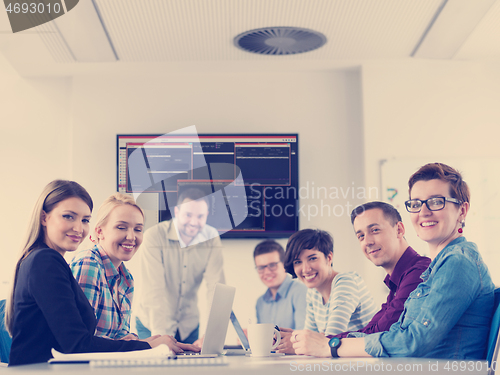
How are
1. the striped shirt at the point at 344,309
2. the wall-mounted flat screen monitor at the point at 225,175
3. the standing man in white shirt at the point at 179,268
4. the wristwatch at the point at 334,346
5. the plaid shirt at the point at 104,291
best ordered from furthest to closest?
the wall-mounted flat screen monitor at the point at 225,175 < the standing man in white shirt at the point at 179,268 < the striped shirt at the point at 344,309 < the plaid shirt at the point at 104,291 < the wristwatch at the point at 334,346

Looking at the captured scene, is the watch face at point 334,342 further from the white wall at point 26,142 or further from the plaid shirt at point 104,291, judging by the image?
the white wall at point 26,142

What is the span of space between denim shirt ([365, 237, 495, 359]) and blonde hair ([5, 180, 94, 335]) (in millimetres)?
1029

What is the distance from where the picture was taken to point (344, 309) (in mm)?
1899

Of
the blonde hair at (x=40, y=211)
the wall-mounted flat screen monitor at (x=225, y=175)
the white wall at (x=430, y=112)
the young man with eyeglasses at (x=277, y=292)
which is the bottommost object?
the young man with eyeglasses at (x=277, y=292)

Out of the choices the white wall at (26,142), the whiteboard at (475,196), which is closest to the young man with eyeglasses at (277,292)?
the whiteboard at (475,196)

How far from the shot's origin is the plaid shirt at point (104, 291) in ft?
5.40

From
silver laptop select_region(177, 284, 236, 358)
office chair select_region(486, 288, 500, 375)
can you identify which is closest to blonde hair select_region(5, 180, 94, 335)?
silver laptop select_region(177, 284, 236, 358)

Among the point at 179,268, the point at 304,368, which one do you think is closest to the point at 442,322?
the point at 304,368

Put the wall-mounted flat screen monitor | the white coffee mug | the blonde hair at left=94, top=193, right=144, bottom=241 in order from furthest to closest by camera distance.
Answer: the wall-mounted flat screen monitor
the blonde hair at left=94, top=193, right=144, bottom=241
the white coffee mug

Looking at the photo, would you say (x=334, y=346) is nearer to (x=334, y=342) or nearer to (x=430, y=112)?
(x=334, y=342)

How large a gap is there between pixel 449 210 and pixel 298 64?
231 centimetres

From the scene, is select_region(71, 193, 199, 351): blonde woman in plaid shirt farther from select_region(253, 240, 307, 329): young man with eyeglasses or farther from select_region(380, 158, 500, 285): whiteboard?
select_region(380, 158, 500, 285): whiteboard

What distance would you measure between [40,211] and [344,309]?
121cm

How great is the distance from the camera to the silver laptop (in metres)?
1.36
